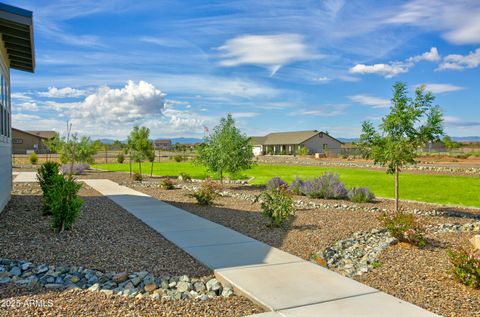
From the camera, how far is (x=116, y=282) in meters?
5.54

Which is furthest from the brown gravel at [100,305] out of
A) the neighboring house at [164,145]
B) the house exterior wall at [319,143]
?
the neighboring house at [164,145]

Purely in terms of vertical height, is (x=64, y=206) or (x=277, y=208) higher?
(x=64, y=206)

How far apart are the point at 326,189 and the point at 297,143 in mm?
60335

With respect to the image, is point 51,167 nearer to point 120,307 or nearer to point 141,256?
point 141,256

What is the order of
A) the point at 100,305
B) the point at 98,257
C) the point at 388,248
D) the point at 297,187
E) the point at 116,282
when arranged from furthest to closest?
the point at 297,187, the point at 388,248, the point at 98,257, the point at 116,282, the point at 100,305

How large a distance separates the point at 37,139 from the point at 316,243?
81.2m

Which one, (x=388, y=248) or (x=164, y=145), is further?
(x=164, y=145)

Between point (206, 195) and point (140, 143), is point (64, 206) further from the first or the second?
point (140, 143)

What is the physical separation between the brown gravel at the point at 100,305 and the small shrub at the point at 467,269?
9.83 ft

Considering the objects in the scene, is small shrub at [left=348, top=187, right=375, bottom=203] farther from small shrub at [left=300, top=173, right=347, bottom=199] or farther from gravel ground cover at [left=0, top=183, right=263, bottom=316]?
gravel ground cover at [left=0, top=183, right=263, bottom=316]

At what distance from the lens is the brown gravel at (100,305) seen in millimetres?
4543

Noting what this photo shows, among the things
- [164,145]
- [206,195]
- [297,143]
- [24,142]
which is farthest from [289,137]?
[164,145]

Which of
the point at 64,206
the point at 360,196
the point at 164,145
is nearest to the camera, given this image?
the point at 64,206

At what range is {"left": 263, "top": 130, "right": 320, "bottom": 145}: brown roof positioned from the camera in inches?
2976
